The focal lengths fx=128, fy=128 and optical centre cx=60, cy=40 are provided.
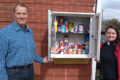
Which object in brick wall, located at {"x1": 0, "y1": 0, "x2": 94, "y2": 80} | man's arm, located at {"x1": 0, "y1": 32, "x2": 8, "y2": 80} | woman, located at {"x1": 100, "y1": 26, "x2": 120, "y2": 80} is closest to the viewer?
man's arm, located at {"x1": 0, "y1": 32, "x2": 8, "y2": 80}

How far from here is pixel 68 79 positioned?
3.22 meters

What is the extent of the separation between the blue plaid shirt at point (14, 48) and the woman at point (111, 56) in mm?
1362

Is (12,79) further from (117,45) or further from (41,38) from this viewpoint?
(117,45)

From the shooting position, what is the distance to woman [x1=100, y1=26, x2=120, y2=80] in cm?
226

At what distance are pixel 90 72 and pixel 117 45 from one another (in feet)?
4.03

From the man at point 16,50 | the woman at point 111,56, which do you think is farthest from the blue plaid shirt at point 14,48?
the woman at point 111,56

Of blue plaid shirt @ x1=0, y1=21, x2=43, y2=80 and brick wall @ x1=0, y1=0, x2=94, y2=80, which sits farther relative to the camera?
brick wall @ x1=0, y1=0, x2=94, y2=80

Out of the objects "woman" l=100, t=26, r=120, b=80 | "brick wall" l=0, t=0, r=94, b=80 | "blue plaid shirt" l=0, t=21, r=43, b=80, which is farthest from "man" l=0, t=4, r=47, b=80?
"woman" l=100, t=26, r=120, b=80

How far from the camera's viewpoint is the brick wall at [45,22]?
2982mm

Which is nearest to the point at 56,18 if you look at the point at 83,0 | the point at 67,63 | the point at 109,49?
the point at 83,0

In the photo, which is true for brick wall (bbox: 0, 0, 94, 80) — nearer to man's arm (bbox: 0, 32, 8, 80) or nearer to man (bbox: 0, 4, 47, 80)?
man (bbox: 0, 4, 47, 80)

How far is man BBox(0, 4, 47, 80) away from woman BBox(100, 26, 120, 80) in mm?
1362

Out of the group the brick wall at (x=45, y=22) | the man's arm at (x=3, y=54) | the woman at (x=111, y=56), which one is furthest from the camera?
the brick wall at (x=45, y=22)

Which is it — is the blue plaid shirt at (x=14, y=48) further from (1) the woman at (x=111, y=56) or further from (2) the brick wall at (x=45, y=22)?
(1) the woman at (x=111, y=56)
